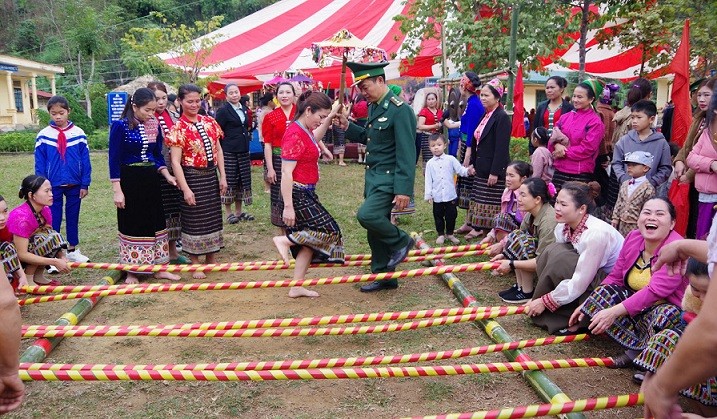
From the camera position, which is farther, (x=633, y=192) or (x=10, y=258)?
(x=633, y=192)

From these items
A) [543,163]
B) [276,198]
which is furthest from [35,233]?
[543,163]

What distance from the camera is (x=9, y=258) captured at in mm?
4539

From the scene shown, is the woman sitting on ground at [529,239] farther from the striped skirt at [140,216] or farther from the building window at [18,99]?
the building window at [18,99]

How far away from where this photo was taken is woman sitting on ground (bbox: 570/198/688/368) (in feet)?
10.7

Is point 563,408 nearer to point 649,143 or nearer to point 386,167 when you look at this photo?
point 386,167

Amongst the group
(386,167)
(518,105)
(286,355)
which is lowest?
(286,355)

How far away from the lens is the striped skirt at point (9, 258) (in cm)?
450

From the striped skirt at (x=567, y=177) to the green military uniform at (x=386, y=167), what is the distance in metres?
1.82

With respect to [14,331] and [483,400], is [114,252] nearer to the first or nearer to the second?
[483,400]

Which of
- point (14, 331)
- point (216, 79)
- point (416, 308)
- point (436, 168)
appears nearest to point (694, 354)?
point (14, 331)

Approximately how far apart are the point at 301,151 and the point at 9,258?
2348 mm

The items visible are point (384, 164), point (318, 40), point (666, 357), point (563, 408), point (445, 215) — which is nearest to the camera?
point (563, 408)

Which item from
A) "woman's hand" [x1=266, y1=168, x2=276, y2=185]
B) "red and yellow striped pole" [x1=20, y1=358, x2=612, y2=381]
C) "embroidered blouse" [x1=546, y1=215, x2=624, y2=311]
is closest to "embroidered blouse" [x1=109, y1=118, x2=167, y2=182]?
"woman's hand" [x1=266, y1=168, x2=276, y2=185]

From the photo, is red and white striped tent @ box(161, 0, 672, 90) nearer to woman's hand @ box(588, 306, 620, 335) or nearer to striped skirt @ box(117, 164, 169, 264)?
striped skirt @ box(117, 164, 169, 264)
